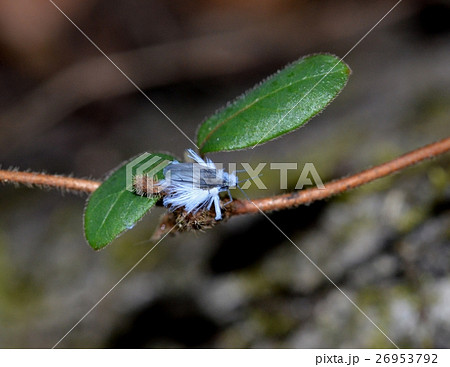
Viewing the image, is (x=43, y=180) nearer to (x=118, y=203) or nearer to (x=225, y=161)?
(x=118, y=203)

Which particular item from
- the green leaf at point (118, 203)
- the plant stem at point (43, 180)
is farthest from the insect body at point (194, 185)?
the plant stem at point (43, 180)

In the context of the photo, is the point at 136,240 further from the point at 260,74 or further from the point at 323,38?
the point at 323,38

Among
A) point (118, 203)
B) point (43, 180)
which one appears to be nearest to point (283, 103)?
point (118, 203)

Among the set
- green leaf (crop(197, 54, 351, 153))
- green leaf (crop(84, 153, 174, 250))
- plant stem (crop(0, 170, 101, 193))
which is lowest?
green leaf (crop(84, 153, 174, 250))

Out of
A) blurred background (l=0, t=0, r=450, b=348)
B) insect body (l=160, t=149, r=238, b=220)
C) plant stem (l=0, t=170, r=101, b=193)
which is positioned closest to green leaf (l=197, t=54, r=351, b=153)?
insect body (l=160, t=149, r=238, b=220)

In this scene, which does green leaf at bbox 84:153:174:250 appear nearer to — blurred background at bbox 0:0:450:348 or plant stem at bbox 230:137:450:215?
plant stem at bbox 230:137:450:215
